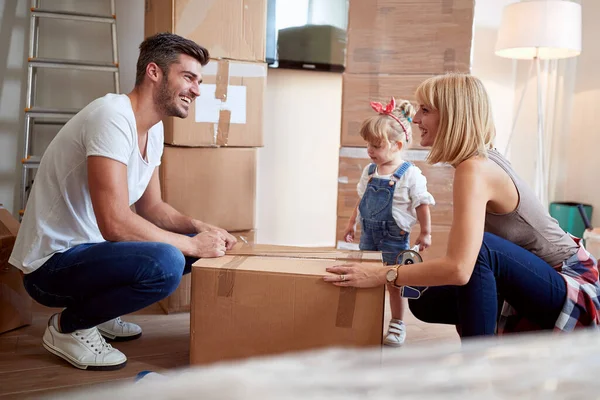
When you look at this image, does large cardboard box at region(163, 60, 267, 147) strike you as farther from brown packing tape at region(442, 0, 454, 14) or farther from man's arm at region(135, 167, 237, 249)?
brown packing tape at region(442, 0, 454, 14)

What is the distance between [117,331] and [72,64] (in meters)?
1.08

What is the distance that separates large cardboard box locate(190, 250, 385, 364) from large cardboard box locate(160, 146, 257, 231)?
66cm

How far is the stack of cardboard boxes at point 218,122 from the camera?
80.4 inches

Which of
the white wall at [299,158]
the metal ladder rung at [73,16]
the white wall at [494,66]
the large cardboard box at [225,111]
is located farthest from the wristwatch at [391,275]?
the white wall at [494,66]

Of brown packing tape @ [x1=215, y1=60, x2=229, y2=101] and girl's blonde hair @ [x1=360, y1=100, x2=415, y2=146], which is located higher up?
brown packing tape @ [x1=215, y1=60, x2=229, y2=101]

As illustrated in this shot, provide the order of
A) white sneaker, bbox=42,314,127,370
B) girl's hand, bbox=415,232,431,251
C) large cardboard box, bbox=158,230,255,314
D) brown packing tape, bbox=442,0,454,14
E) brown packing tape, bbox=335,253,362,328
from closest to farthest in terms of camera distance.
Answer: brown packing tape, bbox=335,253,362,328 → white sneaker, bbox=42,314,127,370 → girl's hand, bbox=415,232,431,251 → large cardboard box, bbox=158,230,255,314 → brown packing tape, bbox=442,0,454,14

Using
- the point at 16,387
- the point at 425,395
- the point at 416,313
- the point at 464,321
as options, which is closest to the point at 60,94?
the point at 16,387

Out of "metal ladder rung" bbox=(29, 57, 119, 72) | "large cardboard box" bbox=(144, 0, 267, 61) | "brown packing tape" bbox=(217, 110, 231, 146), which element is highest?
"large cardboard box" bbox=(144, 0, 267, 61)

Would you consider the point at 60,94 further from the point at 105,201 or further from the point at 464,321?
the point at 464,321

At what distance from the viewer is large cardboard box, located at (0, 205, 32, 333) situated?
5.96ft

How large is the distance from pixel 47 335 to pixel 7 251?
0.32 metres

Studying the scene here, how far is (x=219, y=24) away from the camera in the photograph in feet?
6.77

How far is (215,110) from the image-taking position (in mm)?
2084

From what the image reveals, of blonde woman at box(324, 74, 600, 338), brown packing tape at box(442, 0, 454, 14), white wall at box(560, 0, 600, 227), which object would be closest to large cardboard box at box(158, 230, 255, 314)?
blonde woman at box(324, 74, 600, 338)
